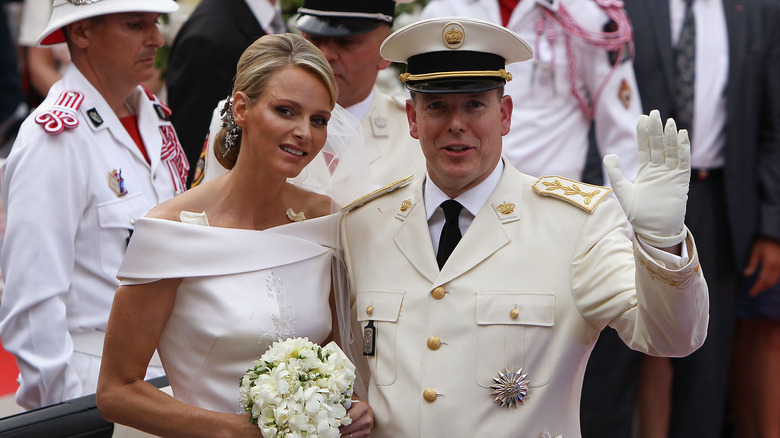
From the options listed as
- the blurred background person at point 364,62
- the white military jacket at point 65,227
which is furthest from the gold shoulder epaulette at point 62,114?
the blurred background person at point 364,62

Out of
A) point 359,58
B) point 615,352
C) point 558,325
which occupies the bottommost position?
point 615,352

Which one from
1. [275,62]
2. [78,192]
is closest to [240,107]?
[275,62]

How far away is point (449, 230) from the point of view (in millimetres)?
3203

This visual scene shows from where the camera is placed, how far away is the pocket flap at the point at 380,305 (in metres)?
3.14

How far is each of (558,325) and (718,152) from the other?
2.51 meters

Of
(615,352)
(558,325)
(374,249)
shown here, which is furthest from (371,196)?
(615,352)

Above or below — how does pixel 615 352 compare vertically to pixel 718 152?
below

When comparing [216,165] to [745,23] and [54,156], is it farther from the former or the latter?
[745,23]

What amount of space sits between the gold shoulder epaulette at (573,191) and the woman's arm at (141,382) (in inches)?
43.7

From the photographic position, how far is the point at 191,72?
484 cm

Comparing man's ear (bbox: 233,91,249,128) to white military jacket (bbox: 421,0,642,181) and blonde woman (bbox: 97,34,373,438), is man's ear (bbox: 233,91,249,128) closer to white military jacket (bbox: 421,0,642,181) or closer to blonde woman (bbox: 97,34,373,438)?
blonde woman (bbox: 97,34,373,438)

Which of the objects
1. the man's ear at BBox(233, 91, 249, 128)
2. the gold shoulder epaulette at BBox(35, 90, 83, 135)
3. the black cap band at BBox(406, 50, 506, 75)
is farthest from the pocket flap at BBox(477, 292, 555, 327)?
the gold shoulder epaulette at BBox(35, 90, 83, 135)

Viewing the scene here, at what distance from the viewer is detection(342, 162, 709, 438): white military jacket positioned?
2990mm

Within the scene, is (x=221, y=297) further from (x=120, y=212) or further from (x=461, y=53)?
(x=461, y=53)
